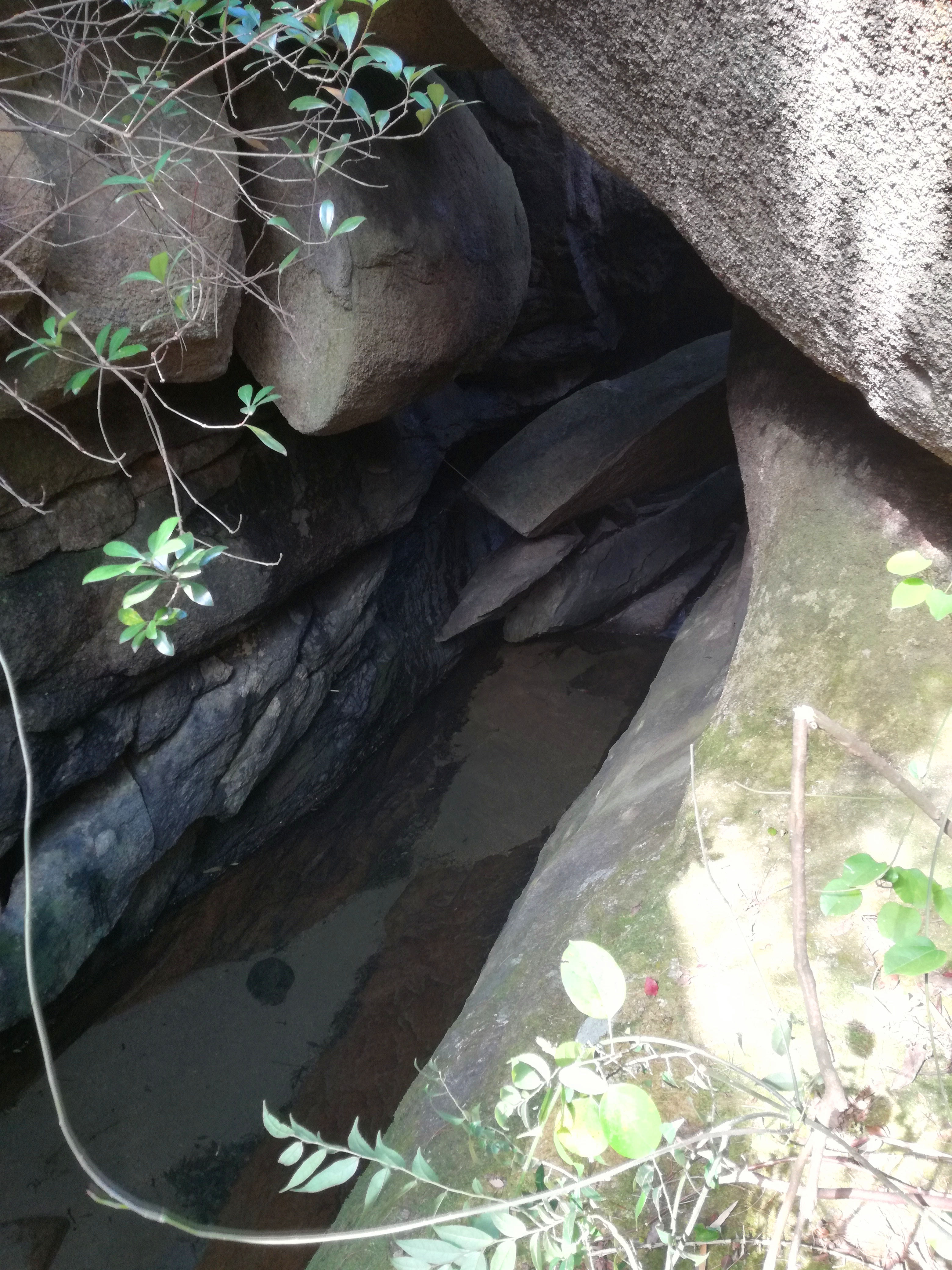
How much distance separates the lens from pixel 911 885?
704mm

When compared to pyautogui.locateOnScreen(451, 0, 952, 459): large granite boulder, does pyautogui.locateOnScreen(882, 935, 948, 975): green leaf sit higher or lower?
lower

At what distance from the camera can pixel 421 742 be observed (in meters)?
3.68

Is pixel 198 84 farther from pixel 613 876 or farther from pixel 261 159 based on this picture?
pixel 613 876

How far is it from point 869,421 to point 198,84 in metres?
1.70

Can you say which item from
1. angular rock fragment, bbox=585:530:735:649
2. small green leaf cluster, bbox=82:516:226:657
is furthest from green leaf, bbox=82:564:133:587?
angular rock fragment, bbox=585:530:735:649

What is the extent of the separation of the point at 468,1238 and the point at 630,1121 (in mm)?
195

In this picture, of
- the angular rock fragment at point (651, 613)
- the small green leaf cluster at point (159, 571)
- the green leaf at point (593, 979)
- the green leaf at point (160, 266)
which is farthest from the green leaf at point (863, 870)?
the angular rock fragment at point (651, 613)

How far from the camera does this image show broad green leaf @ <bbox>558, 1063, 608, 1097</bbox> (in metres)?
0.67

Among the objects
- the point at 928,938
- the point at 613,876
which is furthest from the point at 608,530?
the point at 928,938

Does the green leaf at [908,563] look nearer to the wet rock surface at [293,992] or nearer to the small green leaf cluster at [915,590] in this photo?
the small green leaf cluster at [915,590]

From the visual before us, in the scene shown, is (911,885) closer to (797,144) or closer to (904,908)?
(904,908)

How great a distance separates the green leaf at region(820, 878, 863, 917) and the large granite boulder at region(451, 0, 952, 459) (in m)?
0.96

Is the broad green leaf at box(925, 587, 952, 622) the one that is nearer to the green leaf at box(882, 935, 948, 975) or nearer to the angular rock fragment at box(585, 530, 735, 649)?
the green leaf at box(882, 935, 948, 975)

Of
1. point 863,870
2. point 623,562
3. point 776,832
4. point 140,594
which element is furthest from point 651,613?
point 863,870
